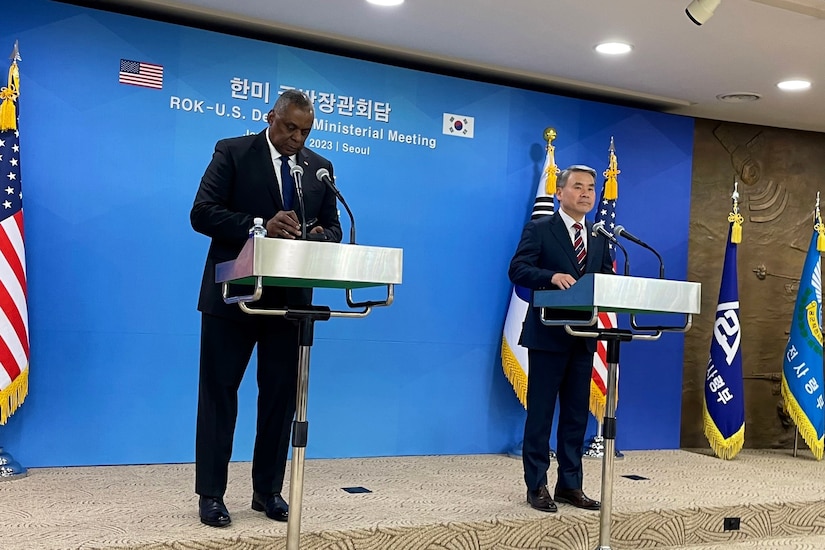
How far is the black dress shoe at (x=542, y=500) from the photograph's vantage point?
11.6 ft

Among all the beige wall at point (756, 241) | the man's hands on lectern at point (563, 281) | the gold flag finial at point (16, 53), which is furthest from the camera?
the beige wall at point (756, 241)

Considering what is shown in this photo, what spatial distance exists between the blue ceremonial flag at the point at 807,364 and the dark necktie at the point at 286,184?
4126mm

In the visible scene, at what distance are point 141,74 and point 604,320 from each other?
3.04 metres

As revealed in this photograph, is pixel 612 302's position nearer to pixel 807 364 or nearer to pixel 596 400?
pixel 596 400

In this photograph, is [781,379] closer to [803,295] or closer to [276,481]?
[803,295]

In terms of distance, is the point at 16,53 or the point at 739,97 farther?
the point at 739,97

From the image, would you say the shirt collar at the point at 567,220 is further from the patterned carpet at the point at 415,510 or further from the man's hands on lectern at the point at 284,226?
the man's hands on lectern at the point at 284,226

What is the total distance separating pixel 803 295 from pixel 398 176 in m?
2.87

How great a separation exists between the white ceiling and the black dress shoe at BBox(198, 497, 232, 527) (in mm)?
2517

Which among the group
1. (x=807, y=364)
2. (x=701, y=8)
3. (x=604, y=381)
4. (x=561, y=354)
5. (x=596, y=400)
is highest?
(x=701, y=8)

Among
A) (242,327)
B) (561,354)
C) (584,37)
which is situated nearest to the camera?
(242,327)

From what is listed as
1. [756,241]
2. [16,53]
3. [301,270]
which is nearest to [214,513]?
[301,270]

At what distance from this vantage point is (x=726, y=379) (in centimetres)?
562

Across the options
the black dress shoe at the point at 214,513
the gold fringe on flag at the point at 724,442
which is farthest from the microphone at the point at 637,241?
the gold fringe on flag at the point at 724,442
